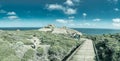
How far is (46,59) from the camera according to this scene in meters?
18.3

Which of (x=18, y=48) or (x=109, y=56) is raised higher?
(x=18, y=48)

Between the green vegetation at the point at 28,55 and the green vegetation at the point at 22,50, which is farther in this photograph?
Result: the green vegetation at the point at 28,55

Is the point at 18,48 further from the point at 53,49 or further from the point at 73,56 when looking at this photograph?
the point at 53,49

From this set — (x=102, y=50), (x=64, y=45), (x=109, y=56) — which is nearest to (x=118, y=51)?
(x=109, y=56)

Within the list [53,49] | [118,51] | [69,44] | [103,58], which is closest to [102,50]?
[103,58]

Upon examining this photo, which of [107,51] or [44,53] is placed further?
[44,53]

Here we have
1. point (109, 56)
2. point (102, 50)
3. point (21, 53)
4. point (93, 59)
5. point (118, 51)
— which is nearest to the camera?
point (93, 59)

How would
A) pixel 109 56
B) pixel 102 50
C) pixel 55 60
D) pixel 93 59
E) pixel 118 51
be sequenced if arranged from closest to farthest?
pixel 93 59 < pixel 118 51 < pixel 109 56 < pixel 102 50 < pixel 55 60

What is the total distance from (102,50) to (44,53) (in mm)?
4663

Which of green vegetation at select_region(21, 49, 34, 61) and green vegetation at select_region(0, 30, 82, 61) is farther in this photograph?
green vegetation at select_region(21, 49, 34, 61)

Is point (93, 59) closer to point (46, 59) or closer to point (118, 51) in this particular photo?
point (118, 51)

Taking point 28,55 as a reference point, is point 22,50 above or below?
above

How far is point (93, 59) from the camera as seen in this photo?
11.1m

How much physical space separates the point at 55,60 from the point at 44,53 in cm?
130
